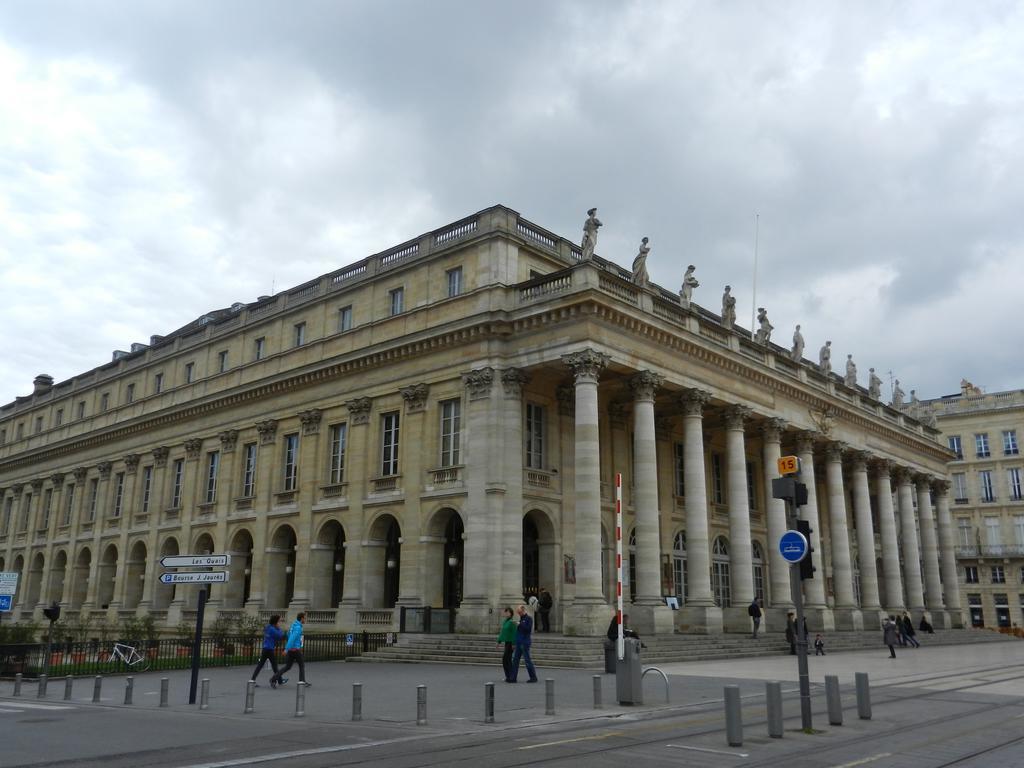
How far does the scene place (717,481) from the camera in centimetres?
4212

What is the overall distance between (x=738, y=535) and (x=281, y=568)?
2012cm

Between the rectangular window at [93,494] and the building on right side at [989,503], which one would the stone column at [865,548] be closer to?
the building on right side at [989,503]

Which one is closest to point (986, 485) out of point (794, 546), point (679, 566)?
point (679, 566)

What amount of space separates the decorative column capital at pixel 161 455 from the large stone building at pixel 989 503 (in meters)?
51.9

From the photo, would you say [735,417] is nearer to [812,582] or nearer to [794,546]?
[812,582]

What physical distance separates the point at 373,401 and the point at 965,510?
2111 inches

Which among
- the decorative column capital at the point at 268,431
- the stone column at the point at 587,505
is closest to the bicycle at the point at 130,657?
the stone column at the point at 587,505

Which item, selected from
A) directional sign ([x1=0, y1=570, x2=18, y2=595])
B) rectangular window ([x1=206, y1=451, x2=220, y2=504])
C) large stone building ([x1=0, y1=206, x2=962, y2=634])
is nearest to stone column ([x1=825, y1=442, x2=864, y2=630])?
large stone building ([x1=0, y1=206, x2=962, y2=634])

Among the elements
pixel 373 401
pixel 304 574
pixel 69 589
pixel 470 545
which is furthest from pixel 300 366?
pixel 69 589

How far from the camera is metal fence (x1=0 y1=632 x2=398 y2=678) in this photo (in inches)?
895

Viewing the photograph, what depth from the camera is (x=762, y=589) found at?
44781 mm

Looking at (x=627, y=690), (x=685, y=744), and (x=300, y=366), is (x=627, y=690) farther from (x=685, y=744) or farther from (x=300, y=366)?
(x=300, y=366)

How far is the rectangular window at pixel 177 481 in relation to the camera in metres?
46.0

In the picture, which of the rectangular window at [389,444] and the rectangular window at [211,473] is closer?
the rectangular window at [389,444]
